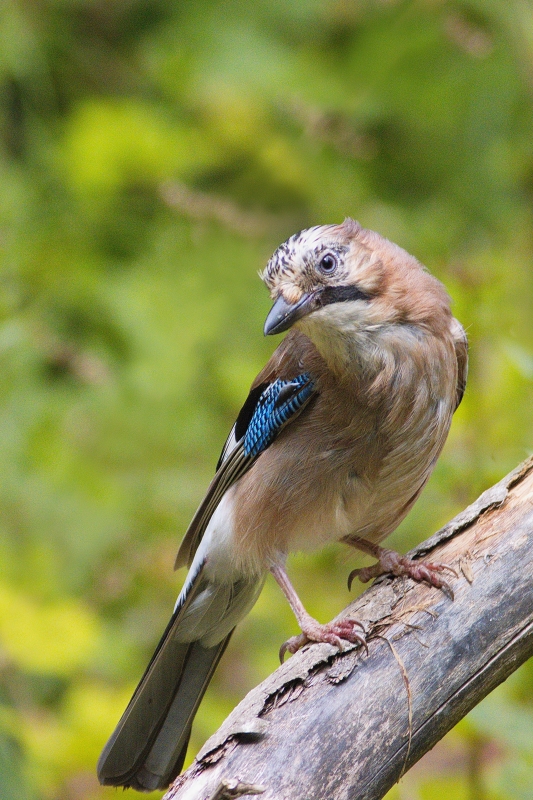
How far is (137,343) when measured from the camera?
585cm

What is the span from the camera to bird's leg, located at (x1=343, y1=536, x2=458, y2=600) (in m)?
2.89

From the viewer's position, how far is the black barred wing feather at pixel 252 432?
3.36 m

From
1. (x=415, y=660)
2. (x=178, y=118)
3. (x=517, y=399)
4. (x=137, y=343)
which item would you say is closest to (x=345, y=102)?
(x=178, y=118)

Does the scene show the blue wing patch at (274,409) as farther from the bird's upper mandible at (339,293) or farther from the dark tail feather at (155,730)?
the dark tail feather at (155,730)

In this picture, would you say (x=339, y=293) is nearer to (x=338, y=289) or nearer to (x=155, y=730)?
(x=338, y=289)

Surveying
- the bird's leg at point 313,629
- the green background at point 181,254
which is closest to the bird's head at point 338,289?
the green background at point 181,254

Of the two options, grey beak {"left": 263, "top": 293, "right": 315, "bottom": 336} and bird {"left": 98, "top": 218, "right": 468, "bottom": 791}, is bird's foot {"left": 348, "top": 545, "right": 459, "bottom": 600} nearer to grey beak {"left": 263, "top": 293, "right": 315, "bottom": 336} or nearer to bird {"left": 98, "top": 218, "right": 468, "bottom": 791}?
bird {"left": 98, "top": 218, "right": 468, "bottom": 791}

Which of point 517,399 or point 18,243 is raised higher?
point 18,243

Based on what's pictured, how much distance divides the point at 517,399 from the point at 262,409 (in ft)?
3.28

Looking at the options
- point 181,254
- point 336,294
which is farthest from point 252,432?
point 181,254

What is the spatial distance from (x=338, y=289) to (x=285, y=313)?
0.69ft

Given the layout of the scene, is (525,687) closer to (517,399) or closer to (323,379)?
(517,399)

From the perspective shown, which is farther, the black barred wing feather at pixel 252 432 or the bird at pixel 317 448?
the black barred wing feather at pixel 252 432

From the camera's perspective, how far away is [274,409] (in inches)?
134
